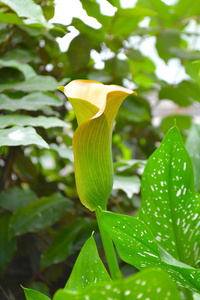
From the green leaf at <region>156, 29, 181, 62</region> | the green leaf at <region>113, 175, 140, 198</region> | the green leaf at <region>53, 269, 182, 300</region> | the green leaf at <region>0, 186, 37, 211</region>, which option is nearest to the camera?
the green leaf at <region>53, 269, 182, 300</region>

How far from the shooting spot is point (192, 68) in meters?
0.59

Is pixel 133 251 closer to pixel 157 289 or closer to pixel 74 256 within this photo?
pixel 157 289

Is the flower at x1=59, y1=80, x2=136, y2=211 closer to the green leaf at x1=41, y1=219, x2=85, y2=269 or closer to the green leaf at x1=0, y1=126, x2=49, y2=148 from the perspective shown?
the green leaf at x1=0, y1=126, x2=49, y2=148

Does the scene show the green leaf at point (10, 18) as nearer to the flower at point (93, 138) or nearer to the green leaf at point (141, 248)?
the flower at point (93, 138)

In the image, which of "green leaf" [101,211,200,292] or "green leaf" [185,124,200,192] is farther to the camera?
"green leaf" [185,124,200,192]

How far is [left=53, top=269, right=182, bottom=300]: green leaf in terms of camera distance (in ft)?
0.58

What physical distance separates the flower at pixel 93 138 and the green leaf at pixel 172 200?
4 centimetres

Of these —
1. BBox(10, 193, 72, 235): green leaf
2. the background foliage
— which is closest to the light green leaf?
the background foliage

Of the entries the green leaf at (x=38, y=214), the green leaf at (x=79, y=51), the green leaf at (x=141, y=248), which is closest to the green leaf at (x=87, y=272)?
the green leaf at (x=141, y=248)

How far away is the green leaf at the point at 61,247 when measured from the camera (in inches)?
20.0

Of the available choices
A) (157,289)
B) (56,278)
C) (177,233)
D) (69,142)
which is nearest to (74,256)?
(56,278)

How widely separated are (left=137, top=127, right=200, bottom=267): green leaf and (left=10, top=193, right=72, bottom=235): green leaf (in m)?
0.23

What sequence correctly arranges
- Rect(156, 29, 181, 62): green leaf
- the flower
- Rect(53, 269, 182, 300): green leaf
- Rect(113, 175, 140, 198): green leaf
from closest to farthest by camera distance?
Rect(53, 269, 182, 300): green leaf, the flower, Rect(113, 175, 140, 198): green leaf, Rect(156, 29, 181, 62): green leaf

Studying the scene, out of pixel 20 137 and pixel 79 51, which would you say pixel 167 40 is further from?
pixel 20 137
